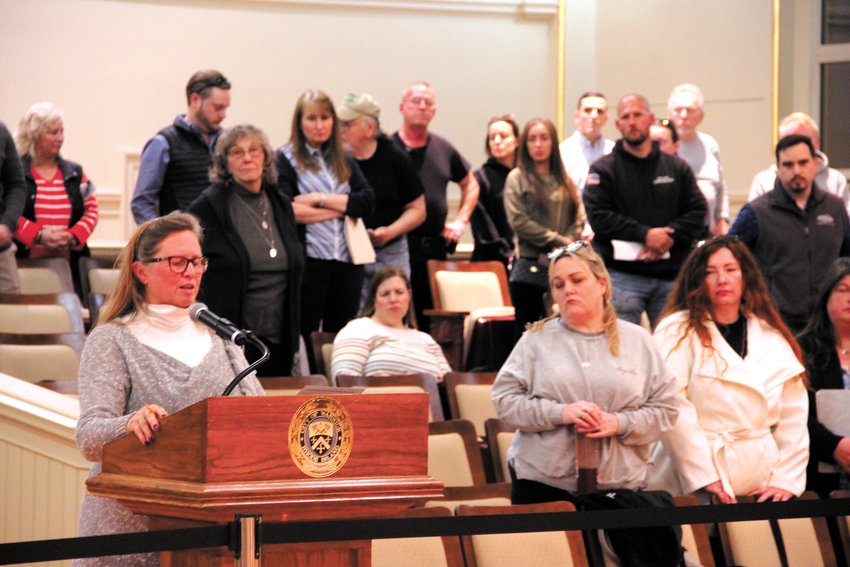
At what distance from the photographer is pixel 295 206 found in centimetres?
522

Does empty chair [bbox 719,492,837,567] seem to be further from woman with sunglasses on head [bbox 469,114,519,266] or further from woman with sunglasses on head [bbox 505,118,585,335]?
woman with sunglasses on head [bbox 469,114,519,266]

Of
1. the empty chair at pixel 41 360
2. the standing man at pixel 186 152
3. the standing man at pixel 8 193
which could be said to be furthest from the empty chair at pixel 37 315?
the standing man at pixel 186 152

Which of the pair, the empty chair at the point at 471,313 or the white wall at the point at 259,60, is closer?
the empty chair at the point at 471,313

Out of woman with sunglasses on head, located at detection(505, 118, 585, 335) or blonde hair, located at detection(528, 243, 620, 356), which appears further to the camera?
woman with sunglasses on head, located at detection(505, 118, 585, 335)

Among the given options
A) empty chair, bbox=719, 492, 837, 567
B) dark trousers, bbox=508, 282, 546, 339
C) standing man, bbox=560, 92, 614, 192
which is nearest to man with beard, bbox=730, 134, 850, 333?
dark trousers, bbox=508, 282, 546, 339

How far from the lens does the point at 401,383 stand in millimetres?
4613

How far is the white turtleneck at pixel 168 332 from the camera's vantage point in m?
2.59

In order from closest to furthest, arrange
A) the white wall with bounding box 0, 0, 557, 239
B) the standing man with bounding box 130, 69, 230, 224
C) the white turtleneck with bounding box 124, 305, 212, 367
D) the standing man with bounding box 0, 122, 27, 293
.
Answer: the white turtleneck with bounding box 124, 305, 212, 367
the standing man with bounding box 0, 122, 27, 293
the standing man with bounding box 130, 69, 230, 224
the white wall with bounding box 0, 0, 557, 239

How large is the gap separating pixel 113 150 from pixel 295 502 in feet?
21.9

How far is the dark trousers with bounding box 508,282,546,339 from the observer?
18.6ft

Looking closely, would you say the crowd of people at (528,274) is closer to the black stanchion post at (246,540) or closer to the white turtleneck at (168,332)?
the white turtleneck at (168,332)

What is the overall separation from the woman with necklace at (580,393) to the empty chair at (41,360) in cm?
192

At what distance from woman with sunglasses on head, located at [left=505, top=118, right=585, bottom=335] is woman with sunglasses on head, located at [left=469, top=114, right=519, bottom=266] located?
83 centimetres

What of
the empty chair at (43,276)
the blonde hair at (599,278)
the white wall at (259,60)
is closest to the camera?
the blonde hair at (599,278)
